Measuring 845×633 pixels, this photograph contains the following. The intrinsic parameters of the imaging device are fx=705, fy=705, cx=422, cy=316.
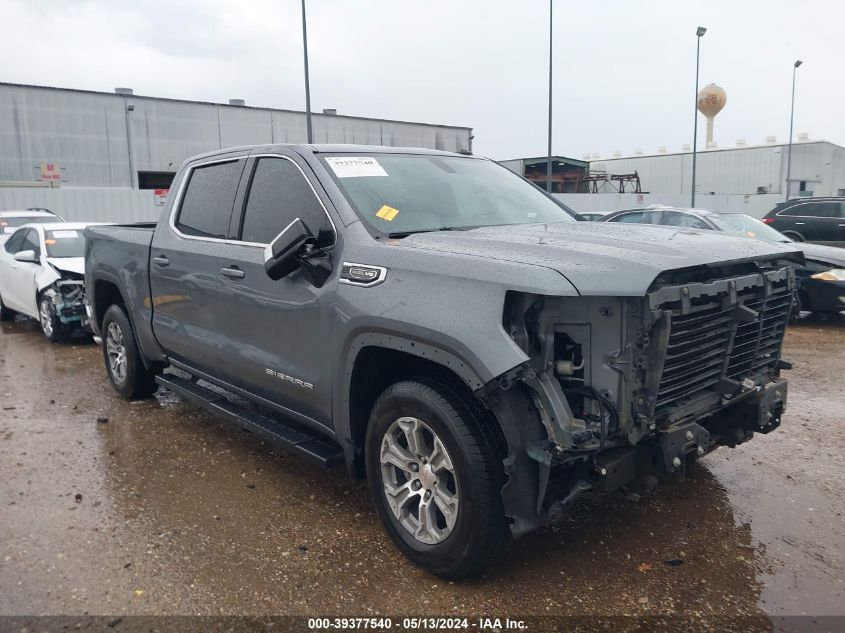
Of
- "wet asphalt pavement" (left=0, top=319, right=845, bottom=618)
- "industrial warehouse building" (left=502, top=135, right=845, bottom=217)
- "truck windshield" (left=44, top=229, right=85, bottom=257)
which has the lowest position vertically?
"wet asphalt pavement" (left=0, top=319, right=845, bottom=618)

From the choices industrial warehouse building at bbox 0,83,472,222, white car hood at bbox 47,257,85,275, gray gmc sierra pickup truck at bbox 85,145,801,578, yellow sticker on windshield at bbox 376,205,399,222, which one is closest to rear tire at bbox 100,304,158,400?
gray gmc sierra pickup truck at bbox 85,145,801,578

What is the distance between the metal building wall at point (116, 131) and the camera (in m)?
31.8

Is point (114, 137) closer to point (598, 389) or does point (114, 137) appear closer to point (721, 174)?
point (598, 389)

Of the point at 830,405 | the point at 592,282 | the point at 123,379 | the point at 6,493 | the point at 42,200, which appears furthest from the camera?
the point at 42,200

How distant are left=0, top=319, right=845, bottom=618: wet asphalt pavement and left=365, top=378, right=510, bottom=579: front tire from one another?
0.66ft

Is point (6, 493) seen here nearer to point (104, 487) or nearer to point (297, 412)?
point (104, 487)

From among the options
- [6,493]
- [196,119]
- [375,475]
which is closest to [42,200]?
[196,119]

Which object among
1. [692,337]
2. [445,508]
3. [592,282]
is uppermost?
[592,282]

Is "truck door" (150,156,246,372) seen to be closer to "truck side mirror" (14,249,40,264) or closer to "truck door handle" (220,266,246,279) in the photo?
"truck door handle" (220,266,246,279)

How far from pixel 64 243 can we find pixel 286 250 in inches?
296

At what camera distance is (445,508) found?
123 inches

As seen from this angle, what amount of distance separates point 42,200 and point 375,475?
26.8 m

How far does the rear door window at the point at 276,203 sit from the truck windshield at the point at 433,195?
0.65ft

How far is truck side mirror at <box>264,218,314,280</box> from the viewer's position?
3.41 meters
